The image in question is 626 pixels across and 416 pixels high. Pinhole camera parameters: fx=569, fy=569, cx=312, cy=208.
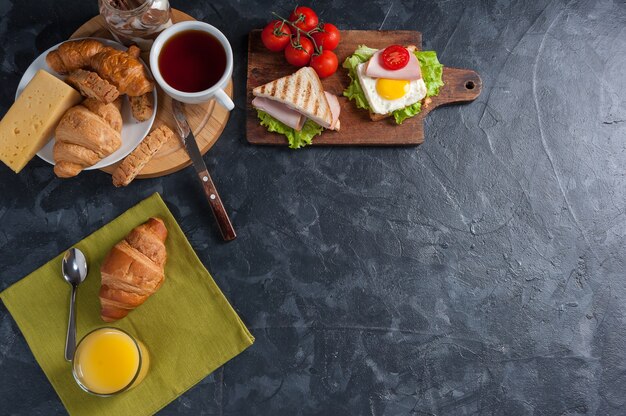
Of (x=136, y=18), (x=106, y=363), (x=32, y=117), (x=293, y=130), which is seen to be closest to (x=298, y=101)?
(x=293, y=130)

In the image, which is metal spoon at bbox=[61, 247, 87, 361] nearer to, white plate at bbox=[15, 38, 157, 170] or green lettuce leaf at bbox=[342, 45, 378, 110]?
white plate at bbox=[15, 38, 157, 170]

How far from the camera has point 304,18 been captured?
103 inches

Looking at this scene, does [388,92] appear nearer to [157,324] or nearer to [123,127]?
[123,127]

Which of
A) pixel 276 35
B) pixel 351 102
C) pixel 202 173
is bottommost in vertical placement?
pixel 202 173

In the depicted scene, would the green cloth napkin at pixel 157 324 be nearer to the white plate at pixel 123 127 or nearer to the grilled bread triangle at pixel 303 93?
the white plate at pixel 123 127

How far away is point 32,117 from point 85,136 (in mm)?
292

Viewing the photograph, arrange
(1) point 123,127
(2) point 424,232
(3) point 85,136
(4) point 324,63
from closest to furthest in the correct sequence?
(3) point 85,136, (1) point 123,127, (4) point 324,63, (2) point 424,232

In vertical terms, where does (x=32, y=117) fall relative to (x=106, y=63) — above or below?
below

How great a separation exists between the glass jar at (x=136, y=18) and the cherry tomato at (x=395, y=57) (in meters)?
0.97

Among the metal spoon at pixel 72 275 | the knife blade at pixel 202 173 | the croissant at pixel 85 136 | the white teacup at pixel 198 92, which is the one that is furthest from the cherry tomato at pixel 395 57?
the metal spoon at pixel 72 275

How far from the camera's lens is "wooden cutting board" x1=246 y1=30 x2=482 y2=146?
8.74 feet

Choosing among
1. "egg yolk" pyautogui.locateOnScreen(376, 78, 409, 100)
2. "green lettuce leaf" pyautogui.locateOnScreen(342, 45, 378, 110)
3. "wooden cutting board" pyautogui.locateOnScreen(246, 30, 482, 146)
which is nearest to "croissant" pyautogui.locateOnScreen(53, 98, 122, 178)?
"wooden cutting board" pyautogui.locateOnScreen(246, 30, 482, 146)

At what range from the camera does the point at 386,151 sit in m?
2.74

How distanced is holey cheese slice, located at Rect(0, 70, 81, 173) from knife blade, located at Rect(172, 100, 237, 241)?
44cm
